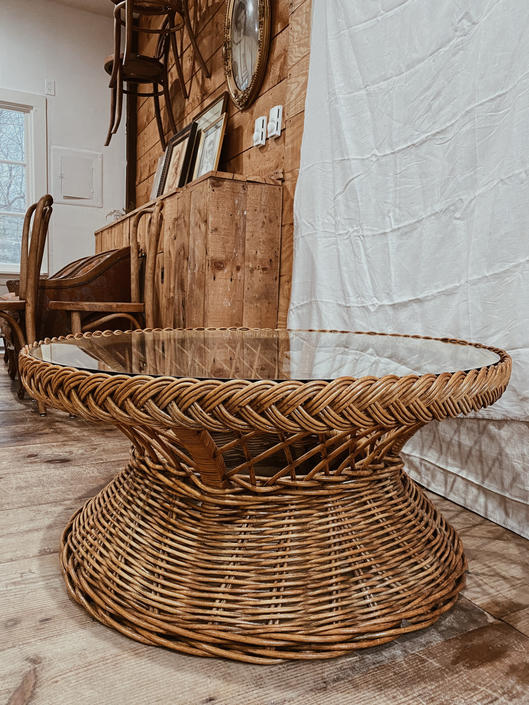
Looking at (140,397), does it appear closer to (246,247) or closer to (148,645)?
(148,645)

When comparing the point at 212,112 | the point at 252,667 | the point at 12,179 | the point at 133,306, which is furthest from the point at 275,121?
the point at 12,179

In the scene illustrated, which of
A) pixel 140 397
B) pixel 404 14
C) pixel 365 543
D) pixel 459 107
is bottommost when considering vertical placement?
pixel 365 543

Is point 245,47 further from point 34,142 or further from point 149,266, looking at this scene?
point 34,142

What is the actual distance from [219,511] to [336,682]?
0.88ft

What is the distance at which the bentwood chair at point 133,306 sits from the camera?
2.23 metres

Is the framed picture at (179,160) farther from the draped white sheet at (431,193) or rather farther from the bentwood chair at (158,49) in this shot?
the draped white sheet at (431,193)

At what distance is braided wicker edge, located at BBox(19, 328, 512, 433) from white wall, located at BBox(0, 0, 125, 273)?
4.54 m

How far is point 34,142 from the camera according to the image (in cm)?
467

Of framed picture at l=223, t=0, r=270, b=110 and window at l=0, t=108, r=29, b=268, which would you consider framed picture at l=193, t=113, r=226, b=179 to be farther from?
window at l=0, t=108, r=29, b=268

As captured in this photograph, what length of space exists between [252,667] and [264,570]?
0.12 meters

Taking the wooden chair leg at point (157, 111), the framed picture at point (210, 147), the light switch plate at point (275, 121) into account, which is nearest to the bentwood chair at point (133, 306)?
the framed picture at point (210, 147)

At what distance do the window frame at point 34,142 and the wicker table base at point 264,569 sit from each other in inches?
174

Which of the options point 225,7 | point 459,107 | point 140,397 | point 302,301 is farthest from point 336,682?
point 225,7

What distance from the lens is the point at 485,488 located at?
1229 mm
